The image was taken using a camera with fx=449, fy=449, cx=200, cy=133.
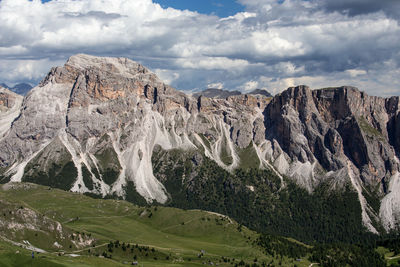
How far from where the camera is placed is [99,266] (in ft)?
575

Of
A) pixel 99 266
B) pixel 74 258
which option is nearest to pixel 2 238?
pixel 74 258

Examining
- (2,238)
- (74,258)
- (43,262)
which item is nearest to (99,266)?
(74,258)

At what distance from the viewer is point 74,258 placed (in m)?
184

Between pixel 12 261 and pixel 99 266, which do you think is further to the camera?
pixel 99 266

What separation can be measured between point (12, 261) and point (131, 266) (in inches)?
2262

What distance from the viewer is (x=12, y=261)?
487 ft

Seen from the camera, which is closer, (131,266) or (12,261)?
(12,261)

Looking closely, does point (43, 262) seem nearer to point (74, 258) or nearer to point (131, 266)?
point (74, 258)

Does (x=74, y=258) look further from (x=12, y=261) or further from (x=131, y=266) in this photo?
(x=12, y=261)

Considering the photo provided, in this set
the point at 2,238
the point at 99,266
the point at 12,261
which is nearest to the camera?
the point at 12,261

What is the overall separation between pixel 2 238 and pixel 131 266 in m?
56.6

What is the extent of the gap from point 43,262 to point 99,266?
2918 centimetres

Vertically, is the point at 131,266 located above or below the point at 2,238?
below

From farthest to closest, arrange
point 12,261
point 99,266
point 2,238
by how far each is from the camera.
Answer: point 2,238
point 99,266
point 12,261
